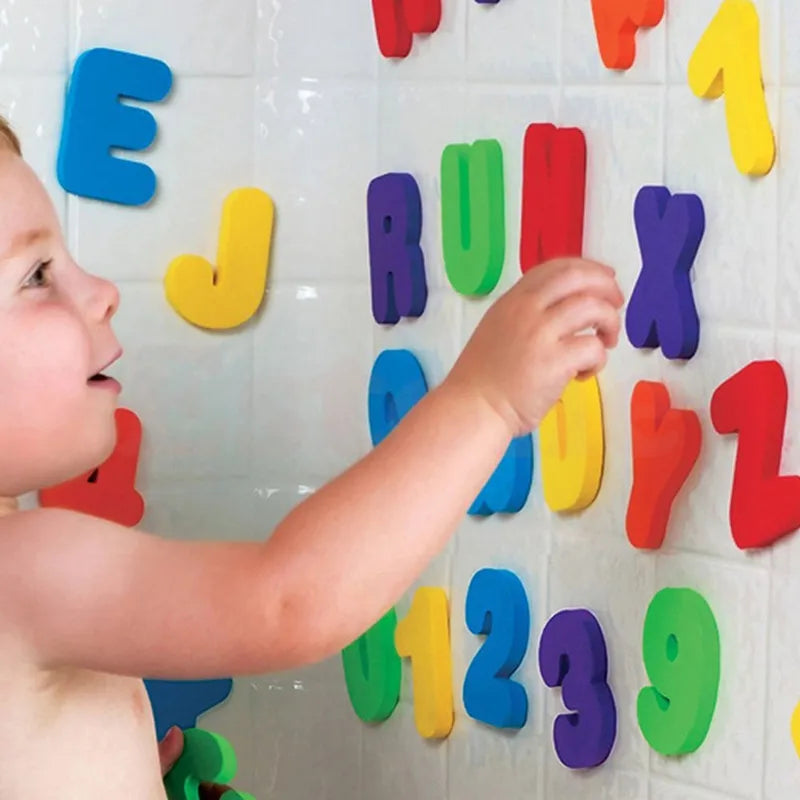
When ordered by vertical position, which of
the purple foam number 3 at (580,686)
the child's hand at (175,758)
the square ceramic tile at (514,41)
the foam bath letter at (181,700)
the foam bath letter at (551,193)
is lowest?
the foam bath letter at (181,700)

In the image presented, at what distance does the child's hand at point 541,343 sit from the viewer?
1.03 metres

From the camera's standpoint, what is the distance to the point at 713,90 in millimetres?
1211

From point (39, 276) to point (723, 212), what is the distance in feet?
1.55

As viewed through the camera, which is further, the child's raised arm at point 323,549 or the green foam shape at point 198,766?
the green foam shape at point 198,766

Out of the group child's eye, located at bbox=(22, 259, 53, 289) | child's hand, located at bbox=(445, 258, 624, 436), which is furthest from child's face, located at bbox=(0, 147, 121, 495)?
child's hand, located at bbox=(445, 258, 624, 436)

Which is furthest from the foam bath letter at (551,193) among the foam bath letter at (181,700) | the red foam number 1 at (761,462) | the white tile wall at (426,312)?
the foam bath letter at (181,700)

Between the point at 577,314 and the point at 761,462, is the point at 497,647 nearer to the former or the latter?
the point at 761,462

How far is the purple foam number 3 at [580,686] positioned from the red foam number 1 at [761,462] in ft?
0.64

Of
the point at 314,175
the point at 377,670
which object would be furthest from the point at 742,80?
the point at 377,670

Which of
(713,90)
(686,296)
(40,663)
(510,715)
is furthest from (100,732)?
(713,90)

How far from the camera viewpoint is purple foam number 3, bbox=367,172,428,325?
5.11ft

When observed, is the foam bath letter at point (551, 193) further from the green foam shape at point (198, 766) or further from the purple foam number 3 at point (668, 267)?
the green foam shape at point (198, 766)

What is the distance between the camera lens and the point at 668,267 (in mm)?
1241

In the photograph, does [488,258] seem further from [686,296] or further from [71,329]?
[71,329]
